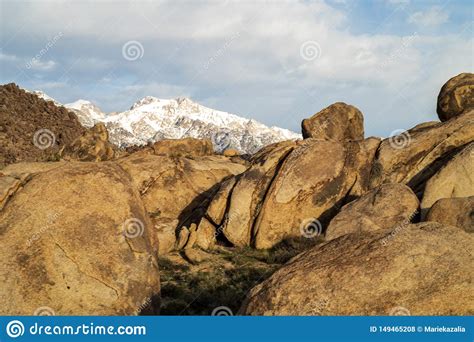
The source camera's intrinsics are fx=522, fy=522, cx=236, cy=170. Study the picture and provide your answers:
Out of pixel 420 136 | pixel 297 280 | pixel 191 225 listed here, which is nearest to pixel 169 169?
pixel 191 225

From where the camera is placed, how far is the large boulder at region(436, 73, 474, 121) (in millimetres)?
33250

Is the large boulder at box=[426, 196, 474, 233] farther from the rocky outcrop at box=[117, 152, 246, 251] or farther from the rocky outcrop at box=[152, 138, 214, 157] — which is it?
the rocky outcrop at box=[152, 138, 214, 157]

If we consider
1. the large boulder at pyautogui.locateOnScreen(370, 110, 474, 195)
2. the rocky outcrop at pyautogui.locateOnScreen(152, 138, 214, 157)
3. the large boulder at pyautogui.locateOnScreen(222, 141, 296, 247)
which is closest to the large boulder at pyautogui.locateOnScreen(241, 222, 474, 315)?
the large boulder at pyautogui.locateOnScreen(222, 141, 296, 247)

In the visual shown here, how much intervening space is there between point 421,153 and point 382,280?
20258 mm

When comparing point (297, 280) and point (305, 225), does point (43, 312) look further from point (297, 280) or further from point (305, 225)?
point (305, 225)

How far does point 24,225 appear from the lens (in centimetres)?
1368

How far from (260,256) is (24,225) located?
44.4 feet

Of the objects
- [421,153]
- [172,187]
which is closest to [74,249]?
[172,187]

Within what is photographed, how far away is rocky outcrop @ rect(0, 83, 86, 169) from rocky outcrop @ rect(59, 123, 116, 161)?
1210 inches

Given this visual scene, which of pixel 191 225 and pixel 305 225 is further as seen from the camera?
pixel 191 225

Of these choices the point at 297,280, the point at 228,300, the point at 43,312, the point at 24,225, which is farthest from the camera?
the point at 228,300

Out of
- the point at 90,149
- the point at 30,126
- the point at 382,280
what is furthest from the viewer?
the point at 30,126

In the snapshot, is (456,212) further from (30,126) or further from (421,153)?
(30,126)

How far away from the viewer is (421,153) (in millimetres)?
29062
